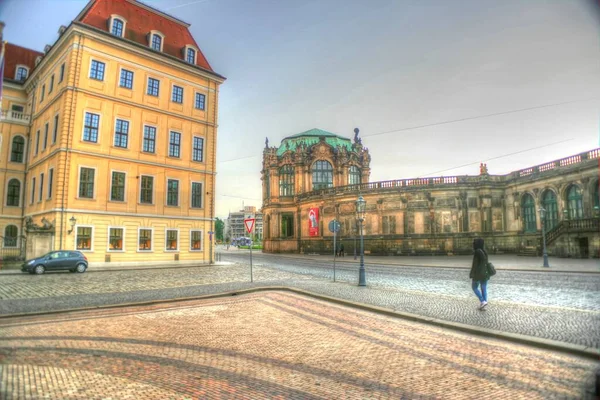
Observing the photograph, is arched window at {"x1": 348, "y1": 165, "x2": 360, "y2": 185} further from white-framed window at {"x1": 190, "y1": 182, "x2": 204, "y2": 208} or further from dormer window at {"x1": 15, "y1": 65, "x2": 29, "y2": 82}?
dormer window at {"x1": 15, "y1": 65, "x2": 29, "y2": 82}

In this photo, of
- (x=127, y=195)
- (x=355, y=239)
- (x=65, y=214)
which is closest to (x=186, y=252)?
(x=127, y=195)

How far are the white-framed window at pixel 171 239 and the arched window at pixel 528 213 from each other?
36.7 m

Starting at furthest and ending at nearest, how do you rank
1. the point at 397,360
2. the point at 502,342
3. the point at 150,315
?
the point at 150,315, the point at 502,342, the point at 397,360

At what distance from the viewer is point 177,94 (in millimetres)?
35438

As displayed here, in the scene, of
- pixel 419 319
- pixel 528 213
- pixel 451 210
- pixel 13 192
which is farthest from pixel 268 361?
pixel 528 213

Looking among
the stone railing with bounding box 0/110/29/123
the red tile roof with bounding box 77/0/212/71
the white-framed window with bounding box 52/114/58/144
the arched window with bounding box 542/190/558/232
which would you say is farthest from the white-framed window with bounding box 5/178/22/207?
the arched window with bounding box 542/190/558/232

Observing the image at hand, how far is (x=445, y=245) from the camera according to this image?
42.2m

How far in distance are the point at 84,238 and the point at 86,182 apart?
445cm

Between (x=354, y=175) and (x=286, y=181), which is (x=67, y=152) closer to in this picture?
(x=286, y=181)

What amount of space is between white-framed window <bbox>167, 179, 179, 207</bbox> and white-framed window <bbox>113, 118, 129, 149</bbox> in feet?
16.4

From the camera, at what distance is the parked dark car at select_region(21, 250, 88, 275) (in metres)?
22.8

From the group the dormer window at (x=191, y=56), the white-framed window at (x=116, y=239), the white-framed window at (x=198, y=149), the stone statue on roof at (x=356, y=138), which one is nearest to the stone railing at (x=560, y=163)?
the stone statue on roof at (x=356, y=138)

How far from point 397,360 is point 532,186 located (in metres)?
40.5

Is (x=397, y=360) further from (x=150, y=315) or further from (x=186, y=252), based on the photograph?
(x=186, y=252)
